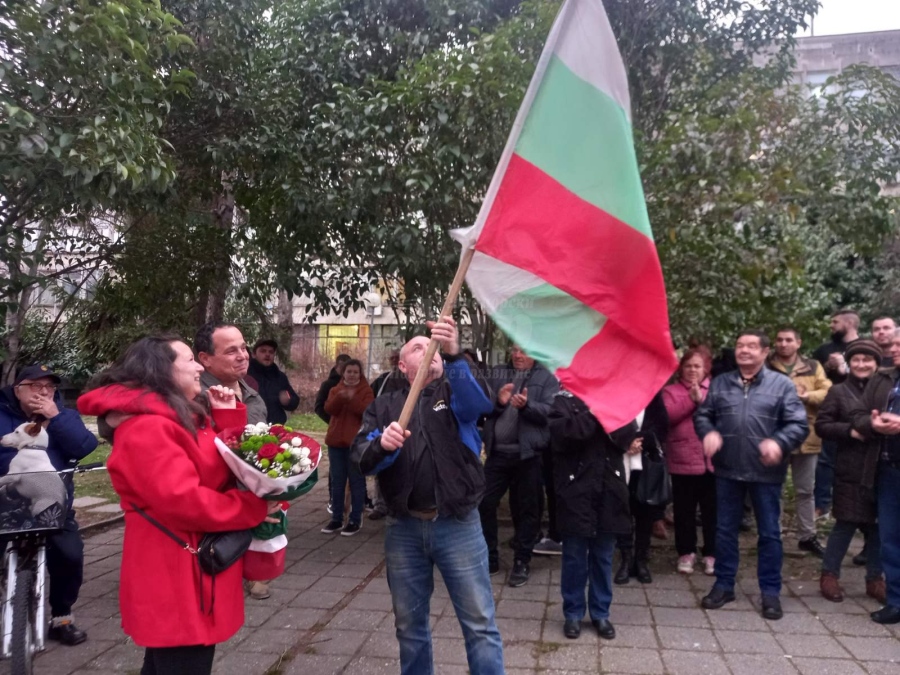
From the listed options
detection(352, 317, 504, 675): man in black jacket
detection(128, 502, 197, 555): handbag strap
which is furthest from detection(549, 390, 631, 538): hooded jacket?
detection(128, 502, 197, 555): handbag strap

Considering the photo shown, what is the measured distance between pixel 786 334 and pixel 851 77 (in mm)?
2564

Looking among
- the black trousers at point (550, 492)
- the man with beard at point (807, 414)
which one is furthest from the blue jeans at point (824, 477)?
the black trousers at point (550, 492)

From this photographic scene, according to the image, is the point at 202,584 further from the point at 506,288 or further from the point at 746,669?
the point at 746,669

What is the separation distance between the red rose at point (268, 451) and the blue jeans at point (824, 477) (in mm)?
6167

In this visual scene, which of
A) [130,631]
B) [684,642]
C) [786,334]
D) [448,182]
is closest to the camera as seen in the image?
[130,631]

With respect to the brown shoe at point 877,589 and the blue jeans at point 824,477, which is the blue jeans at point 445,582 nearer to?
the brown shoe at point 877,589

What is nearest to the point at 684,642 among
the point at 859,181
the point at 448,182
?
the point at 448,182

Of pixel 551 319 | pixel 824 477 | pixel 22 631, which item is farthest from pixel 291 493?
pixel 824 477

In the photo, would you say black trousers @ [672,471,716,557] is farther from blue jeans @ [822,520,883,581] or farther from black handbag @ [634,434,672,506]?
blue jeans @ [822,520,883,581]

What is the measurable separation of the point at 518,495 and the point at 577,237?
3241 mm

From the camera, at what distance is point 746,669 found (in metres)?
4.21

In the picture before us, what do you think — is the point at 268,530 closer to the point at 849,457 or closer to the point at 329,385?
the point at 849,457

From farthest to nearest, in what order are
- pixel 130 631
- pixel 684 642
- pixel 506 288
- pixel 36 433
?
pixel 684 642 < pixel 36 433 < pixel 506 288 < pixel 130 631

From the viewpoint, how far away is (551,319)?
3363mm
